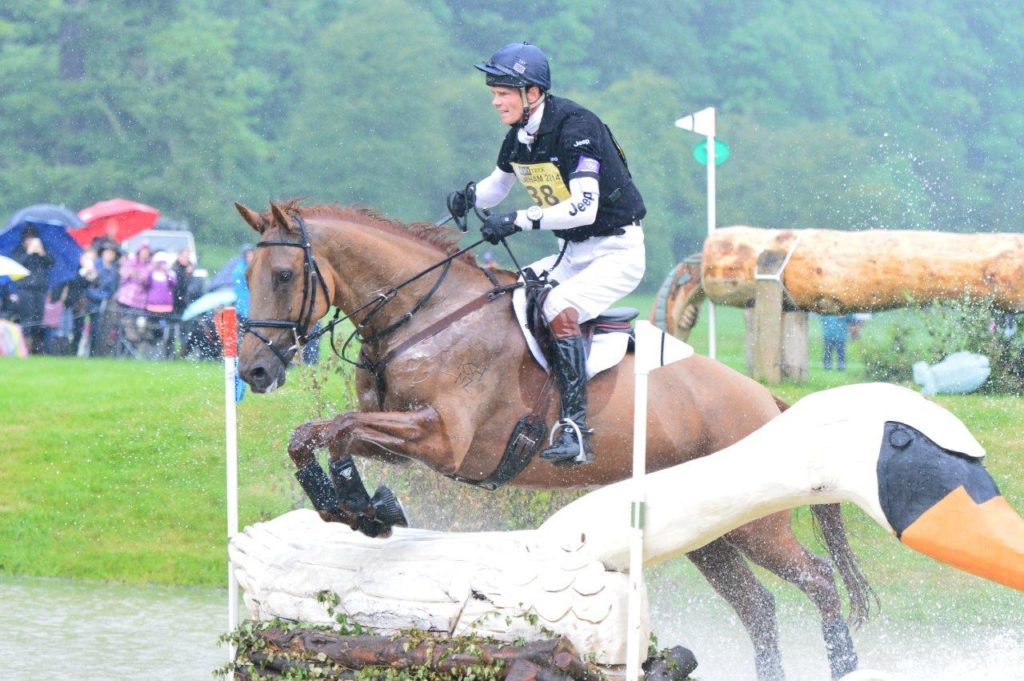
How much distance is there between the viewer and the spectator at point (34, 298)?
16156 mm

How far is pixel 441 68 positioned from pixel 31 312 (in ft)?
50.4

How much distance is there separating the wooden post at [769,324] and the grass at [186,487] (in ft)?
0.87

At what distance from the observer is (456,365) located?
5.42m

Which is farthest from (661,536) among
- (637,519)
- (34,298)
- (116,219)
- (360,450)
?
(116,219)

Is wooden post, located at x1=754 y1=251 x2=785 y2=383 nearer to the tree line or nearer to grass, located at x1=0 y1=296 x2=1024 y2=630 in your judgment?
grass, located at x1=0 y1=296 x2=1024 y2=630

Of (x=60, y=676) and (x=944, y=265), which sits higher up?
(x=944, y=265)

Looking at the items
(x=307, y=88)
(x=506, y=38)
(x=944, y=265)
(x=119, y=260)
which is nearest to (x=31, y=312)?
(x=119, y=260)

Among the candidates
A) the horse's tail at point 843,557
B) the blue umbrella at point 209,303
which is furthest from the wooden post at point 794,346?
the horse's tail at point 843,557

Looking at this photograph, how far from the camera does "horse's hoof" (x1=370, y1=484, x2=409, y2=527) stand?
514cm

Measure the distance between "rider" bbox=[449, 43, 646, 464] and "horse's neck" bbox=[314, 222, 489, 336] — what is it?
0.30 metres

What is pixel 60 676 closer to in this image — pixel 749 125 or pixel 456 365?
pixel 456 365

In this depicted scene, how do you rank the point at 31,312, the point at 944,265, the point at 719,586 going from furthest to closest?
the point at 31,312, the point at 944,265, the point at 719,586

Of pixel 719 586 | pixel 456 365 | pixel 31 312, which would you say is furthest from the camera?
pixel 31 312

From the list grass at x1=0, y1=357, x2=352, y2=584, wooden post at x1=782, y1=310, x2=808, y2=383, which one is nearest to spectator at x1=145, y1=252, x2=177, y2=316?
grass at x1=0, y1=357, x2=352, y2=584
